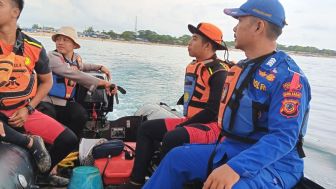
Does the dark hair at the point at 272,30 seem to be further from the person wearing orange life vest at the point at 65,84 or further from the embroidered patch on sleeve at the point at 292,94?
the person wearing orange life vest at the point at 65,84

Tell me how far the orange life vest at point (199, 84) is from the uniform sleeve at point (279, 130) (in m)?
1.19

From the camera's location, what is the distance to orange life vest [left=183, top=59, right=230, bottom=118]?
115 inches

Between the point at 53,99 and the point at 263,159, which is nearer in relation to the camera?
the point at 263,159

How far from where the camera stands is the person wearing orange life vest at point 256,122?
5.30 ft

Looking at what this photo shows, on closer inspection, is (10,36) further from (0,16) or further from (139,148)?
(139,148)

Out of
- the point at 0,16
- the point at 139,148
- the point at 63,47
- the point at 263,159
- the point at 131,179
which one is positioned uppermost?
the point at 0,16

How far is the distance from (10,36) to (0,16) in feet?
0.50

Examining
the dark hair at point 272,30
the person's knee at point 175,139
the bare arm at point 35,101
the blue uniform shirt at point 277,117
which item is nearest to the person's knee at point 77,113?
the bare arm at point 35,101

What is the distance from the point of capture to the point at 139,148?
107 inches

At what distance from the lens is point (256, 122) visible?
6.00 feet

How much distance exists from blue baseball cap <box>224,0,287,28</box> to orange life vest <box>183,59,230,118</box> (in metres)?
1.00

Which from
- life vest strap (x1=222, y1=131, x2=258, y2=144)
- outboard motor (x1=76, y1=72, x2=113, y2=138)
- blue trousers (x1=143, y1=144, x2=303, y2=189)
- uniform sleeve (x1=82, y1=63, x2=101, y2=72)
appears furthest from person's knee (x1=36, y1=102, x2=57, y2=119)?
life vest strap (x1=222, y1=131, x2=258, y2=144)

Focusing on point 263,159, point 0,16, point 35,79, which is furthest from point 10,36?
point 263,159

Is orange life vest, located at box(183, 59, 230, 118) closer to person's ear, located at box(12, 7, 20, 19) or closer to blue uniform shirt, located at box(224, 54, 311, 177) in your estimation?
blue uniform shirt, located at box(224, 54, 311, 177)
